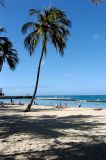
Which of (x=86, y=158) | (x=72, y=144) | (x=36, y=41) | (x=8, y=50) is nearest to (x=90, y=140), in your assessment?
(x=72, y=144)

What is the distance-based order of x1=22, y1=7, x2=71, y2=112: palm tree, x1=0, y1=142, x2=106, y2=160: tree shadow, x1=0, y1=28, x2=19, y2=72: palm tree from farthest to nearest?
x1=0, y1=28, x2=19, y2=72: palm tree < x1=22, y1=7, x2=71, y2=112: palm tree < x1=0, y1=142, x2=106, y2=160: tree shadow

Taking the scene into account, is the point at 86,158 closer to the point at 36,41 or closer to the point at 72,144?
the point at 72,144

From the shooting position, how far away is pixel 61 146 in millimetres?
9195

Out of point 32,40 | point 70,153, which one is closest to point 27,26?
point 32,40

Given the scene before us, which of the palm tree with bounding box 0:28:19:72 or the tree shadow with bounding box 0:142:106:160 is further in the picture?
the palm tree with bounding box 0:28:19:72

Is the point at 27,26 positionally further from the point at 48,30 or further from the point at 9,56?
the point at 9,56

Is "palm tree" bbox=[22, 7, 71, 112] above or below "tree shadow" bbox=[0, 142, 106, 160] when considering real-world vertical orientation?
above

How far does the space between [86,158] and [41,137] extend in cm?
354

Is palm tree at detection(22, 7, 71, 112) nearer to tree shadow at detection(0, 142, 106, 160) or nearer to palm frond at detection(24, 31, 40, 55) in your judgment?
palm frond at detection(24, 31, 40, 55)

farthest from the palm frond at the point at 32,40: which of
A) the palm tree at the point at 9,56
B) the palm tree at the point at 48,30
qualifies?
the palm tree at the point at 9,56

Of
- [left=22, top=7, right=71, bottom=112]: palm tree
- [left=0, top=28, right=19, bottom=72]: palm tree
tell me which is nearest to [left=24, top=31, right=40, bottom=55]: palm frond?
[left=22, top=7, right=71, bottom=112]: palm tree

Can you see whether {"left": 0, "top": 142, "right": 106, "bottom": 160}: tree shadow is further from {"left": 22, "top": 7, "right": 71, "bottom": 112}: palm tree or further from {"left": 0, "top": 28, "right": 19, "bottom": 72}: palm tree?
{"left": 0, "top": 28, "right": 19, "bottom": 72}: palm tree

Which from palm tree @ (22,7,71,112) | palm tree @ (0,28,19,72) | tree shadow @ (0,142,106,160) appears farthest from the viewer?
palm tree @ (0,28,19,72)

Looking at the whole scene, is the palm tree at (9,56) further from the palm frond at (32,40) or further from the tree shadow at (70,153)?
the tree shadow at (70,153)
